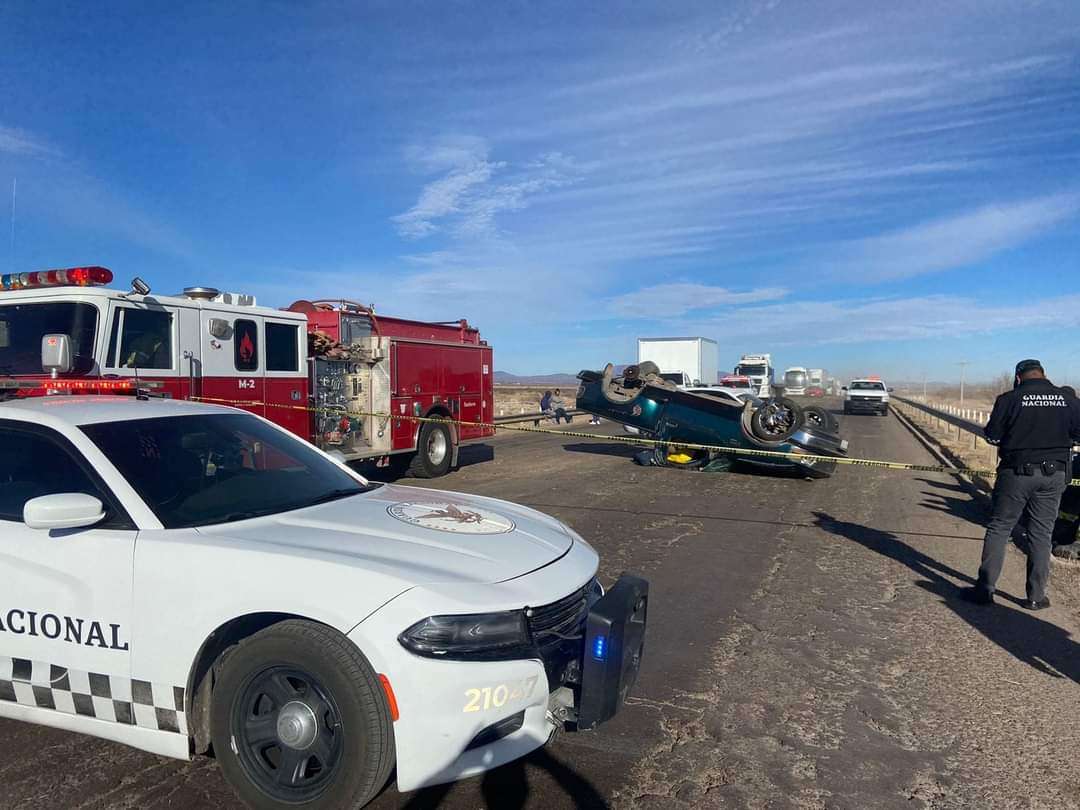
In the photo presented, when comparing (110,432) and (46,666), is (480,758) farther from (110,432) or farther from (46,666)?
(110,432)

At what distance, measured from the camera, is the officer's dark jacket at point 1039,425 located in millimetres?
5590

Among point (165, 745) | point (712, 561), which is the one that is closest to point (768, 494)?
point (712, 561)

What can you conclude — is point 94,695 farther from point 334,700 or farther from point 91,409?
point 91,409

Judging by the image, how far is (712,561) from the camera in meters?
7.05

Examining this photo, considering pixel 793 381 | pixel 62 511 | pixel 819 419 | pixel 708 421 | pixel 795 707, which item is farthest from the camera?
pixel 793 381

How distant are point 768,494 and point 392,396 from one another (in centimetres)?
573

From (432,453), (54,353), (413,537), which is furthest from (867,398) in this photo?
(413,537)

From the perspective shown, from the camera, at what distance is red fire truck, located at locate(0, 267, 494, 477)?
24.6 ft

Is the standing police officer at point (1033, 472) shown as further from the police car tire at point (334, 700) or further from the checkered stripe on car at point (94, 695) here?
the checkered stripe on car at point (94, 695)

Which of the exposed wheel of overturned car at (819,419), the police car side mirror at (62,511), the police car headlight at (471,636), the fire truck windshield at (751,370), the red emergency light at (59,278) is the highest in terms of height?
the red emergency light at (59,278)

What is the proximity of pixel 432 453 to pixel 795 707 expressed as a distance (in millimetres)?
9253

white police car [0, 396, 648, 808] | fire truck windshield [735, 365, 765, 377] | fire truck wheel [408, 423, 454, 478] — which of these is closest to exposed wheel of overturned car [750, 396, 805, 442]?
fire truck wheel [408, 423, 454, 478]

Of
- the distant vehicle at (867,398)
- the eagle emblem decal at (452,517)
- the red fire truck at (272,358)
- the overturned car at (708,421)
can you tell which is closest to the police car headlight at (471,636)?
the eagle emblem decal at (452,517)

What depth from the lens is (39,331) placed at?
759 centimetres
